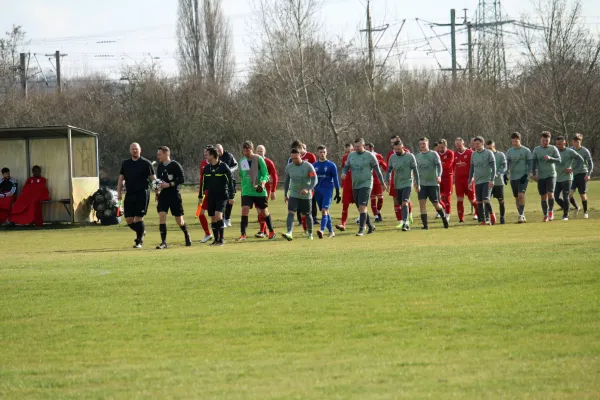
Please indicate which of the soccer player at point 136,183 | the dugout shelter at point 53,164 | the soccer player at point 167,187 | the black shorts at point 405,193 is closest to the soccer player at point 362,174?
the black shorts at point 405,193

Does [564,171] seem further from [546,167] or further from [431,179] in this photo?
[431,179]

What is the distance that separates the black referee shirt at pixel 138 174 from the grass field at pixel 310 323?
231 cm

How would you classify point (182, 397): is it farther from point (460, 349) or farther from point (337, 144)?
point (337, 144)

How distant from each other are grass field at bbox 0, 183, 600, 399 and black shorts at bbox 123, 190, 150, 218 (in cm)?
219

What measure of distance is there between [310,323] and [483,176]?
1466 cm

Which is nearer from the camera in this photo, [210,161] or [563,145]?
[210,161]

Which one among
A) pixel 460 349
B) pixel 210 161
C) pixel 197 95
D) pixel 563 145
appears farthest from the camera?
pixel 197 95

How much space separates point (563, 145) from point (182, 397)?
19.4m

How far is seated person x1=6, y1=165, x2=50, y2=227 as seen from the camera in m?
29.0

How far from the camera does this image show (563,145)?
24.8m

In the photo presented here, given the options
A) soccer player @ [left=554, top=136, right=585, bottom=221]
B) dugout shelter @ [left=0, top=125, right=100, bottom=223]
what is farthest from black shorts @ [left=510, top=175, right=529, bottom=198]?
dugout shelter @ [left=0, top=125, right=100, bottom=223]

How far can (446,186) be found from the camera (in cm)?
2533

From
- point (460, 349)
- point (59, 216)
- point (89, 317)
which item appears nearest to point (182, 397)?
point (460, 349)

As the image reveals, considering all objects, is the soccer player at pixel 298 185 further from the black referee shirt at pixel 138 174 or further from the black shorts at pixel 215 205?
the black referee shirt at pixel 138 174
